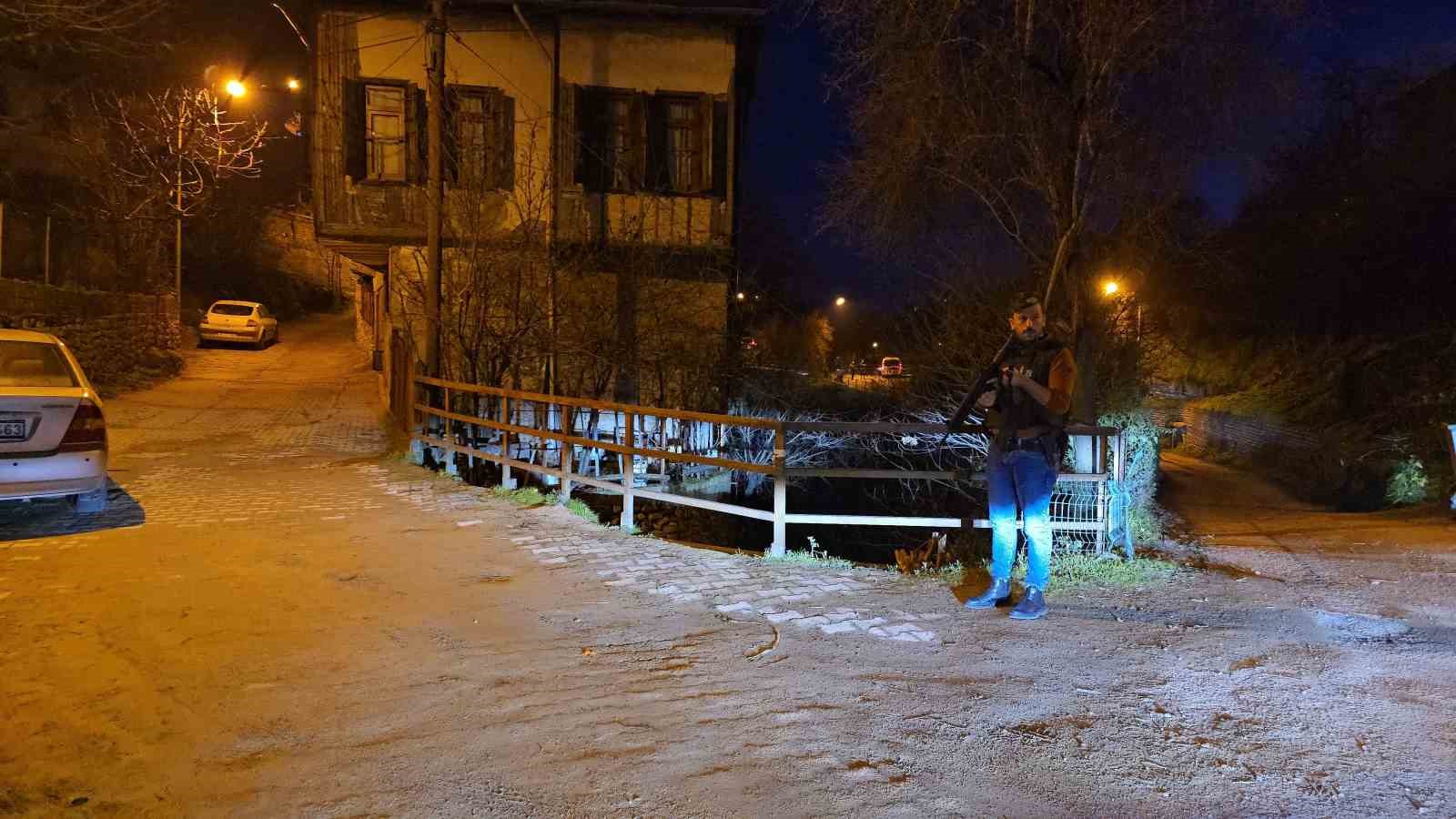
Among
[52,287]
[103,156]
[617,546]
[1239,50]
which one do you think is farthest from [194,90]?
[1239,50]

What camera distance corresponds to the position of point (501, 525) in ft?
27.5

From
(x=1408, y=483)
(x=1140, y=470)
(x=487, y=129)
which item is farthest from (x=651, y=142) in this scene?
(x=1408, y=483)

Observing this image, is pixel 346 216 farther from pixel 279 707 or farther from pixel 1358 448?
pixel 1358 448

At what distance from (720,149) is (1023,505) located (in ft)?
46.0

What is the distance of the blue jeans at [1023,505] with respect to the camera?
5.50 m

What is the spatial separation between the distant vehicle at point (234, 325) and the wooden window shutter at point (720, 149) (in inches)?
713

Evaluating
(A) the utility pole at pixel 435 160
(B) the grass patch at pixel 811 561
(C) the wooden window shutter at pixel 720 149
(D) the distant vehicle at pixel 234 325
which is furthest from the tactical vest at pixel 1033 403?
(D) the distant vehicle at pixel 234 325

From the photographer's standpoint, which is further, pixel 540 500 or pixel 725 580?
pixel 540 500

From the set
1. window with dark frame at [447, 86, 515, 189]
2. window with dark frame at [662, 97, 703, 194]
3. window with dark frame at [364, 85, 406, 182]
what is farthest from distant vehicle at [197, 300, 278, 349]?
window with dark frame at [662, 97, 703, 194]

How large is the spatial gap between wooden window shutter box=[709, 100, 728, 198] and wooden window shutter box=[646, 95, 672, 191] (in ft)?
3.16

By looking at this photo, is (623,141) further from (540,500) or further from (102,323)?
(102,323)

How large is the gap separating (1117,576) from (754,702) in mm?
3613

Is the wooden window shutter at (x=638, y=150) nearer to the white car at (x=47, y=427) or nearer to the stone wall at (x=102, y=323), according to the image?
the white car at (x=47, y=427)

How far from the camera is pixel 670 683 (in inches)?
174
